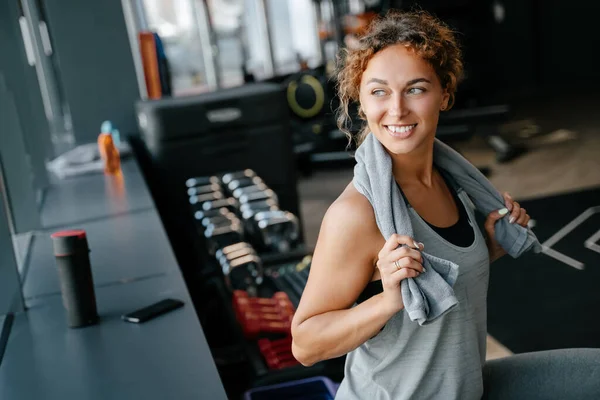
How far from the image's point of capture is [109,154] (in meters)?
3.47

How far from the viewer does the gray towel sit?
117 centimetres

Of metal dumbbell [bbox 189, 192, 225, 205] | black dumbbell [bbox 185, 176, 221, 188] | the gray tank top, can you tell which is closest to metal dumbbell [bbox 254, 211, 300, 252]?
metal dumbbell [bbox 189, 192, 225, 205]

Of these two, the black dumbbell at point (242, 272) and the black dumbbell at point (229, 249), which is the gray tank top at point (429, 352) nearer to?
the black dumbbell at point (242, 272)

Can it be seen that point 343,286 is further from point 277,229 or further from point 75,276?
point 277,229

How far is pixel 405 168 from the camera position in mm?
1398

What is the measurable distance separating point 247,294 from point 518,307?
118 cm

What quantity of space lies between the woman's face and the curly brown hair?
0.01m

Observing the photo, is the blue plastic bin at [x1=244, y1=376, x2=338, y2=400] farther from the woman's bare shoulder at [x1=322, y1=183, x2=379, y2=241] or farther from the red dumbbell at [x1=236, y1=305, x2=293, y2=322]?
the woman's bare shoulder at [x1=322, y1=183, x2=379, y2=241]

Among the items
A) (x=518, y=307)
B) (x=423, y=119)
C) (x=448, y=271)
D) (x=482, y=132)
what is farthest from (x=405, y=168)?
(x=482, y=132)

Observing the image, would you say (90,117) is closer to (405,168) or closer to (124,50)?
(124,50)

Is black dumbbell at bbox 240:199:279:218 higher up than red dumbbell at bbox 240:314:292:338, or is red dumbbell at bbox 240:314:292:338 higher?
black dumbbell at bbox 240:199:279:218

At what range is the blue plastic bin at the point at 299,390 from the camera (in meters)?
1.97

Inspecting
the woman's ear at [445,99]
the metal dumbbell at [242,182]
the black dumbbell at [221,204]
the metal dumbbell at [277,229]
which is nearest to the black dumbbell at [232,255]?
the metal dumbbell at [277,229]

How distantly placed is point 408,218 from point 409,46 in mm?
306
